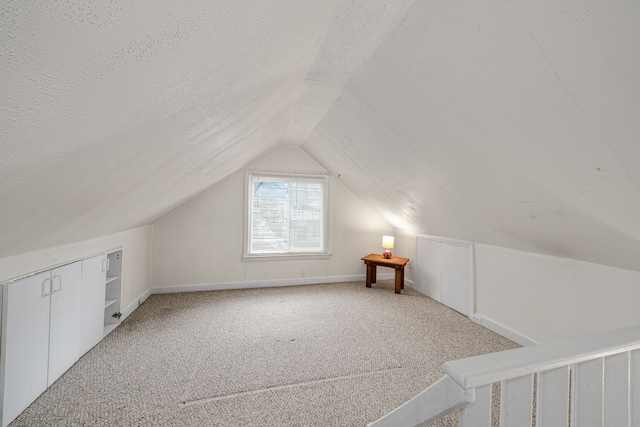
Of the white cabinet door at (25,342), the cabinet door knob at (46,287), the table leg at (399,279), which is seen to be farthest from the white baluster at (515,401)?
the table leg at (399,279)

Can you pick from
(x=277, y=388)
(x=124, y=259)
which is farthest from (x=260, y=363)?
(x=124, y=259)

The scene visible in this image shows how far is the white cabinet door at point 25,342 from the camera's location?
59.3 inches

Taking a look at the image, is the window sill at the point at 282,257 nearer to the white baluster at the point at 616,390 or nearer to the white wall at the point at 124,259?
→ the white wall at the point at 124,259

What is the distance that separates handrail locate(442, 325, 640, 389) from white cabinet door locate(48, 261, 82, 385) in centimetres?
246

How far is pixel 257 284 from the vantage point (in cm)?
433

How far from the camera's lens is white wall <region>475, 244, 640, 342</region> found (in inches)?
75.4

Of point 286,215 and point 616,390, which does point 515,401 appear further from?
point 286,215

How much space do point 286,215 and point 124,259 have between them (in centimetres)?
224

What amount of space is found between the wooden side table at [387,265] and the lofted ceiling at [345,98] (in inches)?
72.0

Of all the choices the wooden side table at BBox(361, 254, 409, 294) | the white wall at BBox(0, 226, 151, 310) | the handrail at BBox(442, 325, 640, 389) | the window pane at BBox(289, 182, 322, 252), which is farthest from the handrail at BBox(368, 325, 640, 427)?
the window pane at BBox(289, 182, 322, 252)

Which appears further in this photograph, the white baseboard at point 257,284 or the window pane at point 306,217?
the window pane at point 306,217

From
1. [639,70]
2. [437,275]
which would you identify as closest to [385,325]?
[437,275]

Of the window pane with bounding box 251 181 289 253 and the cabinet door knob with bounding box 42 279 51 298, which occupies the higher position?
the window pane with bounding box 251 181 289 253

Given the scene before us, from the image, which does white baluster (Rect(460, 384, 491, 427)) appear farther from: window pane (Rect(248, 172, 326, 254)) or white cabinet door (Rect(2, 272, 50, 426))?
window pane (Rect(248, 172, 326, 254))
